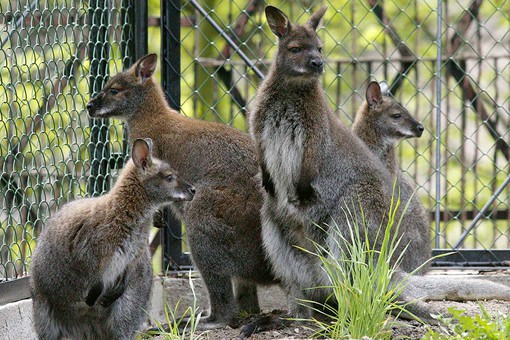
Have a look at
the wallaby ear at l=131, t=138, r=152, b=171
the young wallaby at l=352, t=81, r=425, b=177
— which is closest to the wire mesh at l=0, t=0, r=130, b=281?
the wallaby ear at l=131, t=138, r=152, b=171

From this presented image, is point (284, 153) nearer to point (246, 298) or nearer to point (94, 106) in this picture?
point (246, 298)

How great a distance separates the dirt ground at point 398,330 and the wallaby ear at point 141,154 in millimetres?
1367

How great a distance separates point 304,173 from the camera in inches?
271

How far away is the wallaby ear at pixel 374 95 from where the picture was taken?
28.6 feet

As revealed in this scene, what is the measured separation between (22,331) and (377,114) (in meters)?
3.73

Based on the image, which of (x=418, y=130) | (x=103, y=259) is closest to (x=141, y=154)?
(x=103, y=259)

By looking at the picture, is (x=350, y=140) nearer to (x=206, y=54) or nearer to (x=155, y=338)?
(x=155, y=338)

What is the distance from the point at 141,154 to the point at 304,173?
1178mm

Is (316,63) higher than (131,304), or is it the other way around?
(316,63)

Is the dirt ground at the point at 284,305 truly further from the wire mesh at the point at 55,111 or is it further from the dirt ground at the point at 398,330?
the wire mesh at the point at 55,111

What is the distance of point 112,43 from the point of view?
8.48 meters

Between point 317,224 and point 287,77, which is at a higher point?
point 287,77

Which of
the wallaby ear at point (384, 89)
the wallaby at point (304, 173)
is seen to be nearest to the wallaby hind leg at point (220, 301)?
the wallaby at point (304, 173)

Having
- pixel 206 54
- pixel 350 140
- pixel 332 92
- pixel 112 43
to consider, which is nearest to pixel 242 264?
pixel 350 140
